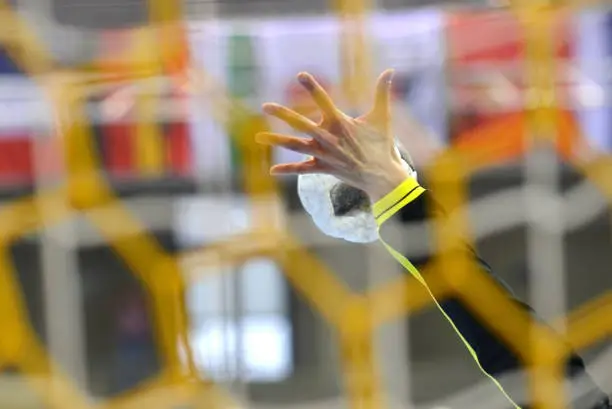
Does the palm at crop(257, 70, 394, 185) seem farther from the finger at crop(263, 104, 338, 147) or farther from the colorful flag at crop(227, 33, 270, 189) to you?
the colorful flag at crop(227, 33, 270, 189)

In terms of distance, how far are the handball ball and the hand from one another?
2 centimetres

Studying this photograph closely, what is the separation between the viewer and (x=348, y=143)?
0.39 m

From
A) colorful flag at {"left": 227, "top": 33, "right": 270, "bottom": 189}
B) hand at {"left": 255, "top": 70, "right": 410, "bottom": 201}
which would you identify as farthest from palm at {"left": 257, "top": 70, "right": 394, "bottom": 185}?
colorful flag at {"left": 227, "top": 33, "right": 270, "bottom": 189}

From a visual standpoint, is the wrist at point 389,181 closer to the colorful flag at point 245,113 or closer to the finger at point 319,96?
the finger at point 319,96

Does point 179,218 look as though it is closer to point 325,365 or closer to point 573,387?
point 325,365

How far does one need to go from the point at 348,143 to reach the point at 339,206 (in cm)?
5

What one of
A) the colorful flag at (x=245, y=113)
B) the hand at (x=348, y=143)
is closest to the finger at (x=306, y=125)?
the hand at (x=348, y=143)

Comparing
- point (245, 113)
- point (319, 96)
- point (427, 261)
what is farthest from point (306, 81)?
point (245, 113)

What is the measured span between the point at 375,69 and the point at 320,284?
23cm

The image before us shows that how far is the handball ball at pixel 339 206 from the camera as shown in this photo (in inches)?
16.4

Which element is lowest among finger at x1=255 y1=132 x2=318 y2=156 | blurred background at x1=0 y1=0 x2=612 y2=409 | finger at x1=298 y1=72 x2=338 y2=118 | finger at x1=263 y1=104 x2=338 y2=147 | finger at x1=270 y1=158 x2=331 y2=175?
blurred background at x1=0 y1=0 x2=612 y2=409

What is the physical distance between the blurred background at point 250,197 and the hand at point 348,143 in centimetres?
46

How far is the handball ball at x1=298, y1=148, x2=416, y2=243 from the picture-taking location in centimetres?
42

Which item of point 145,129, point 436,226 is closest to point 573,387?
point 436,226
